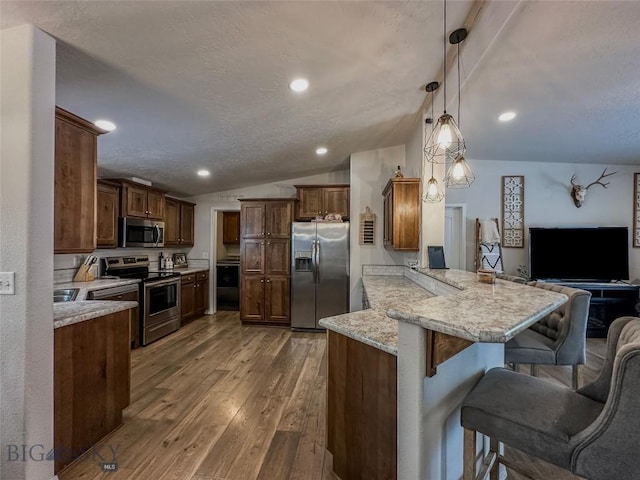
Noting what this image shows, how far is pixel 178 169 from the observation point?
3990 millimetres

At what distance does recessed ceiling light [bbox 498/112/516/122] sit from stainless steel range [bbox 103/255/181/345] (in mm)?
4718

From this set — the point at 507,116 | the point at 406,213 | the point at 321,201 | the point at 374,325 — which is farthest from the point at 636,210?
the point at 374,325

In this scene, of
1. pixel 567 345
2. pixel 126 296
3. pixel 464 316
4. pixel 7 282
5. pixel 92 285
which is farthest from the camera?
pixel 126 296

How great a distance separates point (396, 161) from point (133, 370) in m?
4.29

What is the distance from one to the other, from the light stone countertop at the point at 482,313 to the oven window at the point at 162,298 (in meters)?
3.81

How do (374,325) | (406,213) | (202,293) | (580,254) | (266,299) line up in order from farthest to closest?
1. (202,293)
2. (266,299)
3. (580,254)
4. (406,213)
5. (374,325)

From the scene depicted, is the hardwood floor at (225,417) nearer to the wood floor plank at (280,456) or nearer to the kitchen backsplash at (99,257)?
the wood floor plank at (280,456)

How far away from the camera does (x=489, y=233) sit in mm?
4422

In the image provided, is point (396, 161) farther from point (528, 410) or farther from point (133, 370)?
point (133, 370)

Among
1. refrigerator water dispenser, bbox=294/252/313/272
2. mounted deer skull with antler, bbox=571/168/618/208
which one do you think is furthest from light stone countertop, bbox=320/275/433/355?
mounted deer skull with antler, bbox=571/168/618/208

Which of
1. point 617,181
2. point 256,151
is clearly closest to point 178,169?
point 256,151

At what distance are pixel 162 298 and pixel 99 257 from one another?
3.15 feet

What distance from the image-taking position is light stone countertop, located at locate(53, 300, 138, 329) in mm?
1714

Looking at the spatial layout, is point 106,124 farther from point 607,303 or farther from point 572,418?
point 607,303
